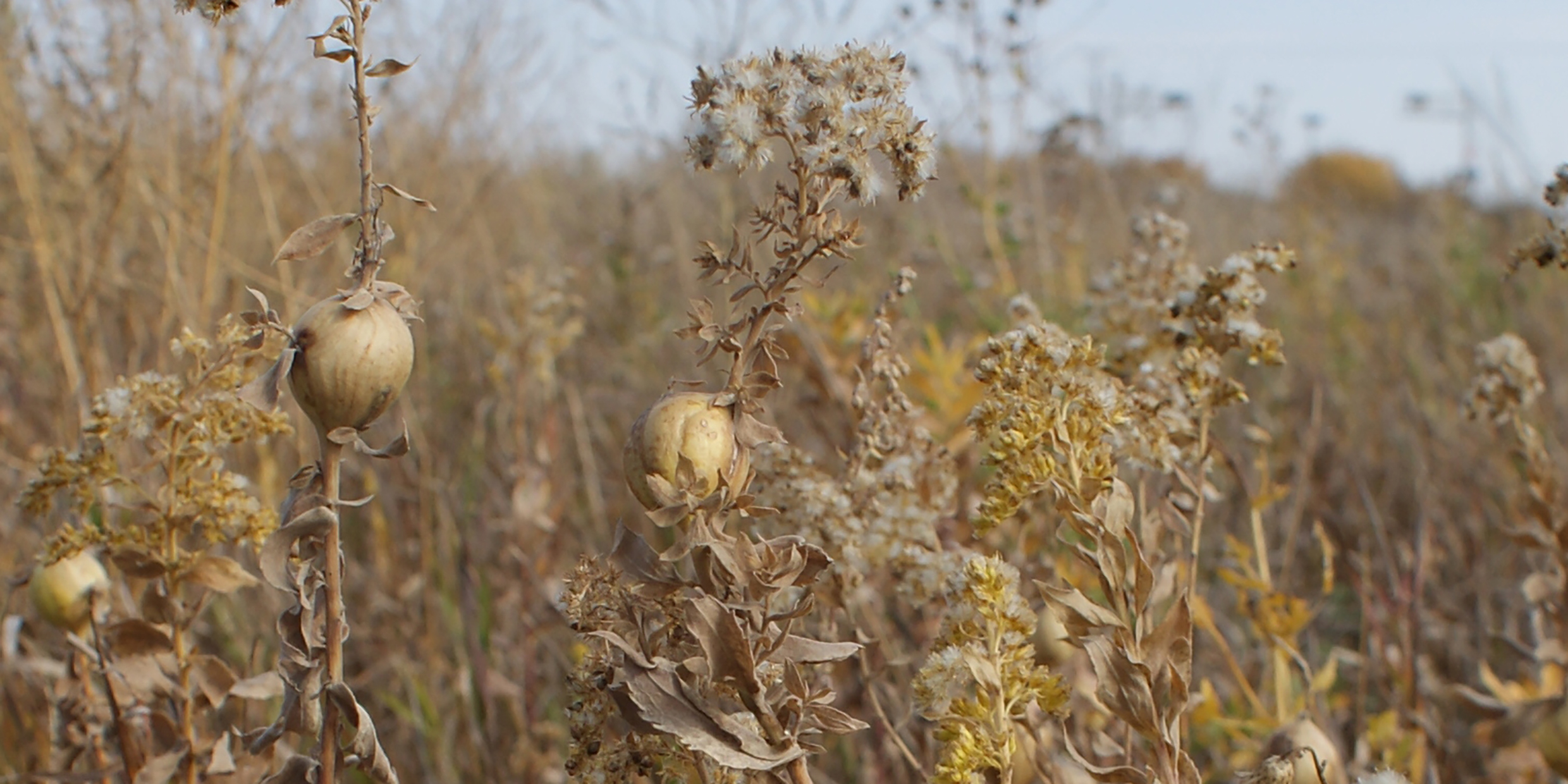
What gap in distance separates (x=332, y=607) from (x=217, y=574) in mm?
381

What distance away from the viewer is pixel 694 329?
2.44 ft

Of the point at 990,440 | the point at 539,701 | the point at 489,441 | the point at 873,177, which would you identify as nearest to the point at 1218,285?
the point at 990,440

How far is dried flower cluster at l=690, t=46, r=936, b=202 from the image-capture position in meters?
0.72

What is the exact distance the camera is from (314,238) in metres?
0.73

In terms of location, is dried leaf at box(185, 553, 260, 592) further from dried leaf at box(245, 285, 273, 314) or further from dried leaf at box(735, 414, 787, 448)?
dried leaf at box(735, 414, 787, 448)

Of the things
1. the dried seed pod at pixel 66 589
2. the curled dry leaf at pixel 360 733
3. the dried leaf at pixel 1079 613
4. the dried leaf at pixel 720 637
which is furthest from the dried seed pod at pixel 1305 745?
the dried seed pod at pixel 66 589

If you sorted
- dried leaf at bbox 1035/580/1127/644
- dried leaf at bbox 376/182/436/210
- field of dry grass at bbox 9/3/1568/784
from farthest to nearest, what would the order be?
field of dry grass at bbox 9/3/1568/784
dried leaf at bbox 1035/580/1127/644
dried leaf at bbox 376/182/436/210

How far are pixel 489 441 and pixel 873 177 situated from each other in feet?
9.25

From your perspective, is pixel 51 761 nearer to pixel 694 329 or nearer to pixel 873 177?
pixel 694 329

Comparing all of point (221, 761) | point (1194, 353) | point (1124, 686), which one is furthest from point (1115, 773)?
point (221, 761)

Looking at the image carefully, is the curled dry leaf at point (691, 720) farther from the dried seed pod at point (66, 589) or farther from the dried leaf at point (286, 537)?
the dried seed pod at point (66, 589)

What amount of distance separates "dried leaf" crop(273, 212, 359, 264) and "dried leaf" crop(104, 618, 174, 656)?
0.52 m

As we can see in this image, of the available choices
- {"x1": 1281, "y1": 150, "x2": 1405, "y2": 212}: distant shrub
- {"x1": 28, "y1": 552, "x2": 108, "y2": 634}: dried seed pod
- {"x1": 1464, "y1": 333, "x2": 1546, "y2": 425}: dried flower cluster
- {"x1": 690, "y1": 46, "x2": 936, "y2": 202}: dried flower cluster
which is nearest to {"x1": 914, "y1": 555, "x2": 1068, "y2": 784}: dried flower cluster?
{"x1": 690, "y1": 46, "x2": 936, "y2": 202}: dried flower cluster

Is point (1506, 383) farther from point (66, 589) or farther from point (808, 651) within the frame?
point (66, 589)
